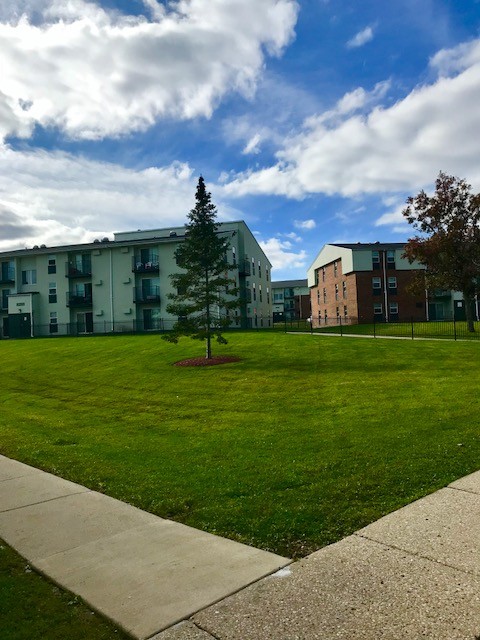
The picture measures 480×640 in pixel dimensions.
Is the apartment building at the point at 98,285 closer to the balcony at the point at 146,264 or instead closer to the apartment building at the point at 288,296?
the balcony at the point at 146,264

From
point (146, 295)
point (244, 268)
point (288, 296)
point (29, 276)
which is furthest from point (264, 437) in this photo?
point (288, 296)

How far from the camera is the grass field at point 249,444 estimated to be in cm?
463

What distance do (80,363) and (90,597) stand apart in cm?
2135

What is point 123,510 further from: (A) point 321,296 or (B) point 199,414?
(A) point 321,296

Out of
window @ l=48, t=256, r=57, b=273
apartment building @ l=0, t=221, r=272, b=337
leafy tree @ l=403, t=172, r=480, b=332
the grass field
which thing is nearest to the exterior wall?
apartment building @ l=0, t=221, r=272, b=337

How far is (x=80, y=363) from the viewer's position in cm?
2386

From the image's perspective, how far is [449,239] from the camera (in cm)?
3139

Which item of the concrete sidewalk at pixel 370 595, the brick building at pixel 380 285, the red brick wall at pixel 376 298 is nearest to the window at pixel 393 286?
the brick building at pixel 380 285

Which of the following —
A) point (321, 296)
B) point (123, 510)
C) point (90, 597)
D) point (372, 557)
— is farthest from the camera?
point (321, 296)

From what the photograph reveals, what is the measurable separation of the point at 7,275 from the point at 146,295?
17866 mm

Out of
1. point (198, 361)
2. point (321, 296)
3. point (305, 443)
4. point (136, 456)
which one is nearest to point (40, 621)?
point (136, 456)

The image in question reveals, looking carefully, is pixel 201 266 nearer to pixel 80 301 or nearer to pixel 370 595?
pixel 370 595

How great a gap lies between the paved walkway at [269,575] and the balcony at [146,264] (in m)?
44.6

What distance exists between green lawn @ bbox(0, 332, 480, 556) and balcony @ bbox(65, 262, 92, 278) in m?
33.5
